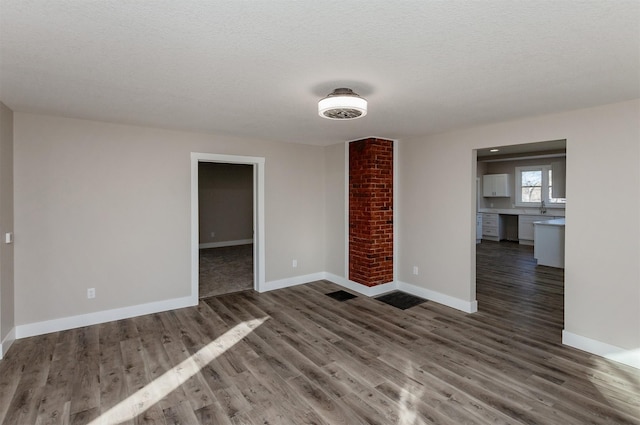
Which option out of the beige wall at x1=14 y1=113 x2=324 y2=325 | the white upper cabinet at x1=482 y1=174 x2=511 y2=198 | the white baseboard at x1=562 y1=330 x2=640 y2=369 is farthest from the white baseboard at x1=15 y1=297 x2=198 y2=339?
the white upper cabinet at x1=482 y1=174 x2=511 y2=198

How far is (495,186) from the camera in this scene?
938cm

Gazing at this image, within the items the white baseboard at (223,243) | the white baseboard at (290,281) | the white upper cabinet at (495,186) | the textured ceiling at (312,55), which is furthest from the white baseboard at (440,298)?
the white upper cabinet at (495,186)

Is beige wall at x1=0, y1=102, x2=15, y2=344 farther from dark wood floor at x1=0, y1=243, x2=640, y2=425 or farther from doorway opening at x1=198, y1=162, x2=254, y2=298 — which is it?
doorway opening at x1=198, y1=162, x2=254, y2=298

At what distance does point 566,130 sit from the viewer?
3.19 m

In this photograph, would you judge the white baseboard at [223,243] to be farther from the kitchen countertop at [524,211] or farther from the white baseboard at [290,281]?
the kitchen countertop at [524,211]

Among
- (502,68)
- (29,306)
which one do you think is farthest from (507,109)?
(29,306)

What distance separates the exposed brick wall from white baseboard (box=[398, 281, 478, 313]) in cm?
29

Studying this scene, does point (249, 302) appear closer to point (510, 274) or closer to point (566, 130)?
point (566, 130)

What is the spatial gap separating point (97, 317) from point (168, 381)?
1785 mm

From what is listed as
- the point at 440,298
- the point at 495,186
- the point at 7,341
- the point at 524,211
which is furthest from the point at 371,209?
the point at 495,186

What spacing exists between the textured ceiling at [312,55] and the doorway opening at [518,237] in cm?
186

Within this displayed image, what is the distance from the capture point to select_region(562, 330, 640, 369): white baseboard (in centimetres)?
282

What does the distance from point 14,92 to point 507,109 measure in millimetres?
4269

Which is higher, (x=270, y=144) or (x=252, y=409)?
(x=270, y=144)
